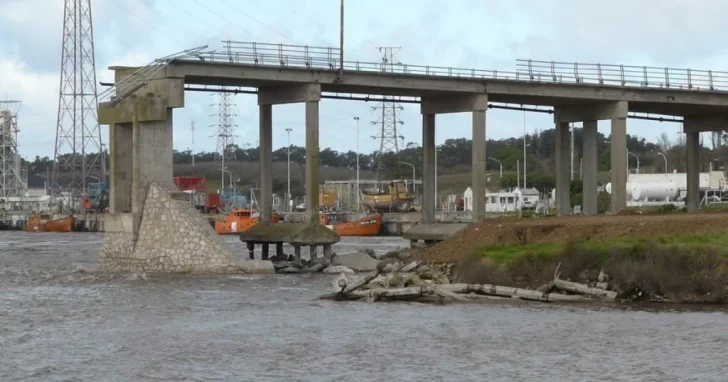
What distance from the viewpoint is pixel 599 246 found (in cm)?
5206

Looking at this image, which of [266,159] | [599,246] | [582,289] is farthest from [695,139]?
[582,289]

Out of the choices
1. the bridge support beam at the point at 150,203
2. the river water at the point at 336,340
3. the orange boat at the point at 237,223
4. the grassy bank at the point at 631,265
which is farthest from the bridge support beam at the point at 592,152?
the orange boat at the point at 237,223

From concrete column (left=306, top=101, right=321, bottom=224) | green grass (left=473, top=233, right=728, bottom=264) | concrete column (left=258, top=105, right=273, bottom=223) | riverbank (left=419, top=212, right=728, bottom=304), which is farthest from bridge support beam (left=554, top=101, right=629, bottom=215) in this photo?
green grass (left=473, top=233, right=728, bottom=264)

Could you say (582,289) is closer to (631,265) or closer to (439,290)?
(631,265)

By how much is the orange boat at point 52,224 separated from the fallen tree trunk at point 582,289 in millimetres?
142825

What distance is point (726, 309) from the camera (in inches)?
1800

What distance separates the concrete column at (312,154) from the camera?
73312 millimetres

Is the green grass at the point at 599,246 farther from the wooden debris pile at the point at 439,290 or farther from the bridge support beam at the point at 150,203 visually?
the bridge support beam at the point at 150,203

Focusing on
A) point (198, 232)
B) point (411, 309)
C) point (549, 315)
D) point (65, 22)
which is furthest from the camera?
point (65, 22)

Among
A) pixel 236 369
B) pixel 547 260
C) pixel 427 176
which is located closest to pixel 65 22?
pixel 427 176

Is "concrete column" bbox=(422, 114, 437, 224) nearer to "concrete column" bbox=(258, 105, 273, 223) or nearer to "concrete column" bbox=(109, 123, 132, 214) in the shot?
"concrete column" bbox=(258, 105, 273, 223)

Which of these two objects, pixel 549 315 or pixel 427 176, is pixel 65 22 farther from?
pixel 549 315

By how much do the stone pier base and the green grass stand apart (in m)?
15.5

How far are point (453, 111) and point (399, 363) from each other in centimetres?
4830
